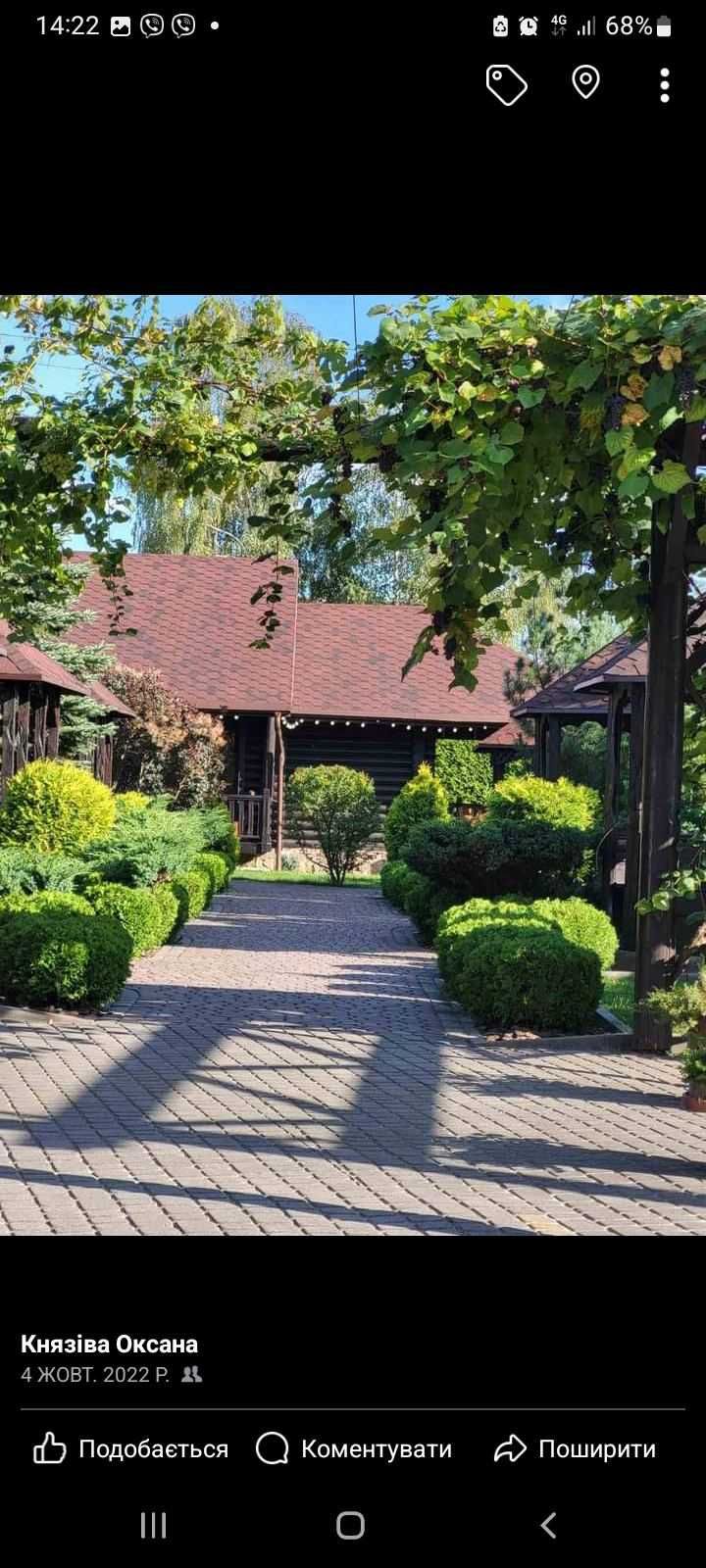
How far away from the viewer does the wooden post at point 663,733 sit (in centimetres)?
919

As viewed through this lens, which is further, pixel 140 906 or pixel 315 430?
pixel 140 906

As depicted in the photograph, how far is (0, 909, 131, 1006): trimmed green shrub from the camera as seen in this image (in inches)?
395

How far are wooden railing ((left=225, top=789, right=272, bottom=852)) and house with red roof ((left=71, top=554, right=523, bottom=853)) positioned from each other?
0.02 meters

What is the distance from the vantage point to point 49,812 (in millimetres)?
17922

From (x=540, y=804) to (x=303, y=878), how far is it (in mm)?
10341

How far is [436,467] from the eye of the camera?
25.4 feet

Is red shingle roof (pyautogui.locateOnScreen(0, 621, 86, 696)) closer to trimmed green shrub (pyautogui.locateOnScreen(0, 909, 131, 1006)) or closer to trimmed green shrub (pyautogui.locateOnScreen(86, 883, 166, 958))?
trimmed green shrub (pyautogui.locateOnScreen(86, 883, 166, 958))

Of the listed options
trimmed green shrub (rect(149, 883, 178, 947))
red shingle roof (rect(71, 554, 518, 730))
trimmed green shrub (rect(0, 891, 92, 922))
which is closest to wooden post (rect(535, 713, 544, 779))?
red shingle roof (rect(71, 554, 518, 730))

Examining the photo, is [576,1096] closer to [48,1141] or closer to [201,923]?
[48,1141]
